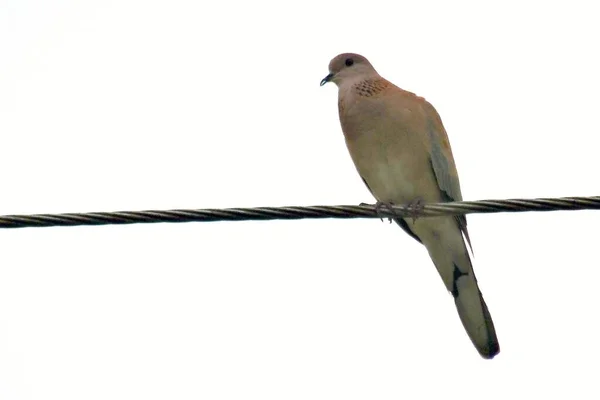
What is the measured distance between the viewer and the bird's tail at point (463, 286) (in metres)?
5.08

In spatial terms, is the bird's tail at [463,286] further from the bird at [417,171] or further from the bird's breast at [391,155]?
the bird's breast at [391,155]

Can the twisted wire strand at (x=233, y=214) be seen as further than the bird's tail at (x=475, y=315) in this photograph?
No

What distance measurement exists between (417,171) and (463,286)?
65cm

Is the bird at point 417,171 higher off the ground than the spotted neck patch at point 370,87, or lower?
lower

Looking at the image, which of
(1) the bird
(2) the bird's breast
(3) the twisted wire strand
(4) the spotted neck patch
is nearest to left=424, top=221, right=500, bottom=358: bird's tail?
(1) the bird

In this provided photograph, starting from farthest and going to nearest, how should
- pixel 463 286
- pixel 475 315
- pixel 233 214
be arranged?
pixel 463 286 < pixel 475 315 < pixel 233 214

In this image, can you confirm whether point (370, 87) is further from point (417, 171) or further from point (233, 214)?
point (233, 214)

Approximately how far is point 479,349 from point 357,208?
6.14ft

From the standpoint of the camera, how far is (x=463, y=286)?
5289mm

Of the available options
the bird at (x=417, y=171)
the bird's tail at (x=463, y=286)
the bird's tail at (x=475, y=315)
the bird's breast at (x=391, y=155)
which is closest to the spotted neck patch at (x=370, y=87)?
the bird at (x=417, y=171)

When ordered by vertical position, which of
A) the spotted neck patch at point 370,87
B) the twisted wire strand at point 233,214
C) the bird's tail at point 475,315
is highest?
the spotted neck patch at point 370,87

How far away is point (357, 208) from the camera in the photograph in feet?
11.4

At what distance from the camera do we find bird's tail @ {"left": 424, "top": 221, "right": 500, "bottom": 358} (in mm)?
5082

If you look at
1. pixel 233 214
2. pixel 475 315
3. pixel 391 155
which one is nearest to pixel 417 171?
pixel 391 155
